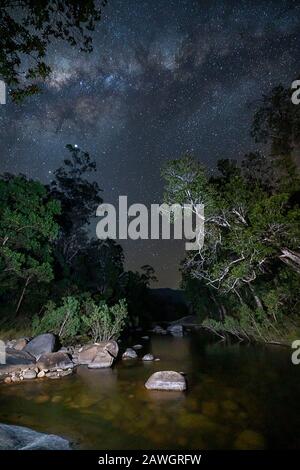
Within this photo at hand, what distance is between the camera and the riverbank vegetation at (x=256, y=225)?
44.8 ft

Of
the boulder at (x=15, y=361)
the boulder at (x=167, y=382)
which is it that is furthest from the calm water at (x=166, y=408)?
the boulder at (x=15, y=361)

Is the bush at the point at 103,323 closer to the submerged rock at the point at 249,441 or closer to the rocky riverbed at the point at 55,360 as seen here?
the rocky riverbed at the point at 55,360

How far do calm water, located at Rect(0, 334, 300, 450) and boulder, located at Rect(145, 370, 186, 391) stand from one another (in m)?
0.36

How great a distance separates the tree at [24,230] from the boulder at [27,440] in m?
13.3

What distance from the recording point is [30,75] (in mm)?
7242

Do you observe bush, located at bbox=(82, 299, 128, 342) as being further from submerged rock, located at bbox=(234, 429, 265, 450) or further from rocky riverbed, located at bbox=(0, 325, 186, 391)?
submerged rock, located at bbox=(234, 429, 265, 450)

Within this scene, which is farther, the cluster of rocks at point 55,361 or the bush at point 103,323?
the bush at point 103,323

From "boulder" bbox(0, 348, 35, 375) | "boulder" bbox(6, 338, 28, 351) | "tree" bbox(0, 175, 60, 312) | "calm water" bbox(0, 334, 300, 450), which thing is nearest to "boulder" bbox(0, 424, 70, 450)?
"calm water" bbox(0, 334, 300, 450)

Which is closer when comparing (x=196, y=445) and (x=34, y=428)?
(x=196, y=445)

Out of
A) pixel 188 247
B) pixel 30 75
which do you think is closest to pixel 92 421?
pixel 30 75

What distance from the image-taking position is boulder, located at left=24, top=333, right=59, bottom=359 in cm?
1819

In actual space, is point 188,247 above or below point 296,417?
above
